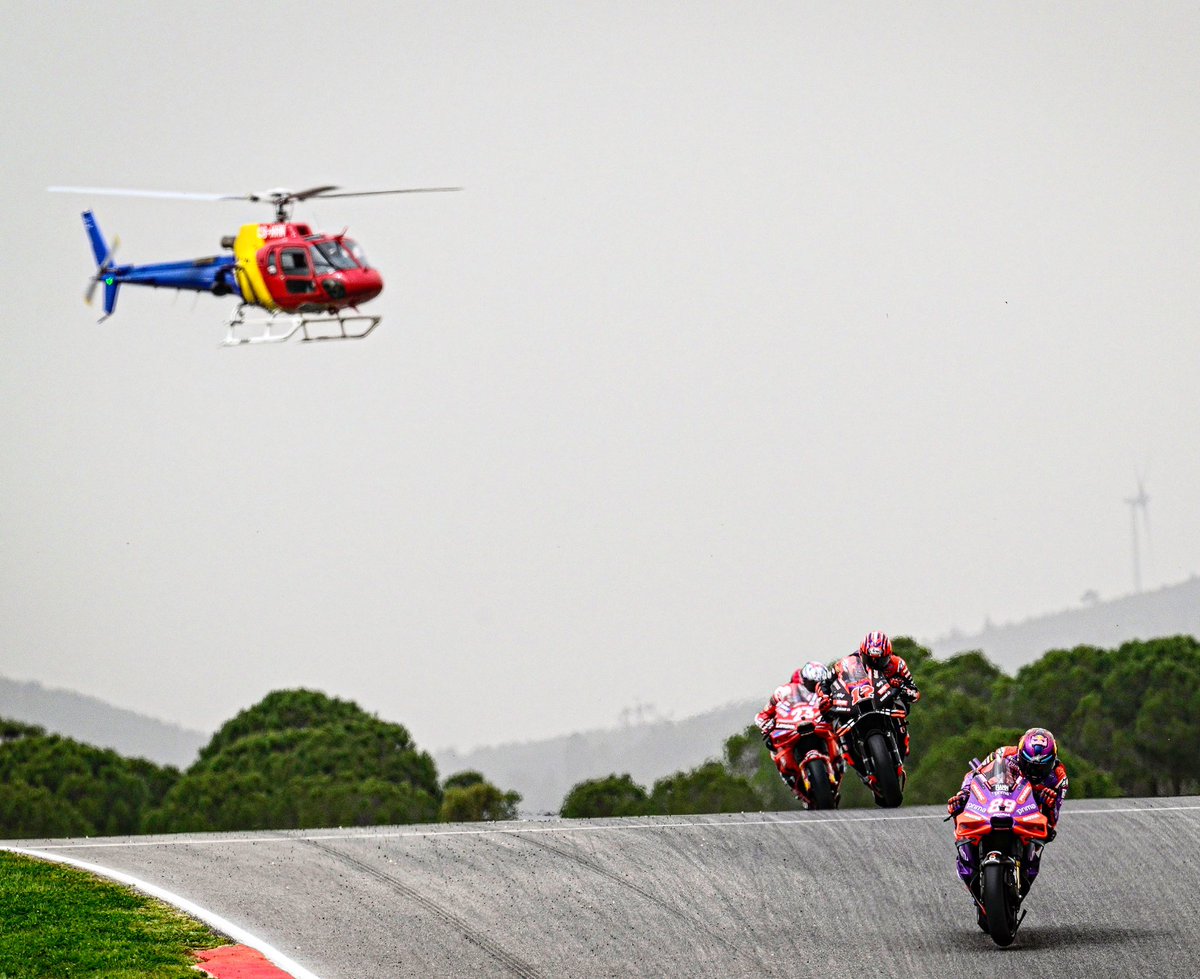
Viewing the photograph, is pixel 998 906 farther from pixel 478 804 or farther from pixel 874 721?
pixel 478 804

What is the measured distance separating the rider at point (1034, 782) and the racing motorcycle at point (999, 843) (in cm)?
1

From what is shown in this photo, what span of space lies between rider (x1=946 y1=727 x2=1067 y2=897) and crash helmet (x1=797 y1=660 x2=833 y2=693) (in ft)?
24.7

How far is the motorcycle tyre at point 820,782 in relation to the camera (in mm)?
24000

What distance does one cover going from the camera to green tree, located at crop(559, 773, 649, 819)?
42.7 metres

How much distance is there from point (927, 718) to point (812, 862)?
27.0m

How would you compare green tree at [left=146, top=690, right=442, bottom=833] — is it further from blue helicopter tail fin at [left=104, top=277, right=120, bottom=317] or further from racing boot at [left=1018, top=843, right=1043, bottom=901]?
racing boot at [left=1018, top=843, right=1043, bottom=901]

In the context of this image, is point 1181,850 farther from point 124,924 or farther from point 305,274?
point 305,274

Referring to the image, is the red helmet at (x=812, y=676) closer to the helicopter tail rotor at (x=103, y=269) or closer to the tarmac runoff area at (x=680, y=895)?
the tarmac runoff area at (x=680, y=895)

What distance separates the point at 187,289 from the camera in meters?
36.4

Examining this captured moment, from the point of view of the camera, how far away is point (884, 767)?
23.5m

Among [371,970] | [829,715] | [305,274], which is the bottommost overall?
[371,970]

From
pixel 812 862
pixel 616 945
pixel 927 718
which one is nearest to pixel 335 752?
pixel 927 718

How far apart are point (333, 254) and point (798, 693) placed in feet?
43.6

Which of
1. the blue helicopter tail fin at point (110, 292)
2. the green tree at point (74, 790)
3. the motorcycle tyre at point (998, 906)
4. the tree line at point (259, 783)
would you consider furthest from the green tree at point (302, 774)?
the motorcycle tyre at point (998, 906)
